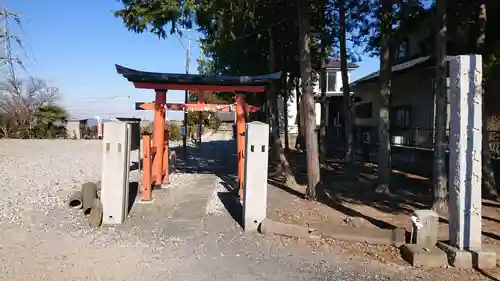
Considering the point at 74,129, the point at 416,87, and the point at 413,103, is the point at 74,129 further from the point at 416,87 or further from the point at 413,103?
the point at 416,87

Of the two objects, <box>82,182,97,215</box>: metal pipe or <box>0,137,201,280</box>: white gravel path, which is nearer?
<box>0,137,201,280</box>: white gravel path

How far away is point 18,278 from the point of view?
5.27 m

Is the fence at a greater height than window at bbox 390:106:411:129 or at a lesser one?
lesser

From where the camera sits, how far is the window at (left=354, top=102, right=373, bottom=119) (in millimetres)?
24578

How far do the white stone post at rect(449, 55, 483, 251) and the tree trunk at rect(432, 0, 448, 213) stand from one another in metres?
2.58

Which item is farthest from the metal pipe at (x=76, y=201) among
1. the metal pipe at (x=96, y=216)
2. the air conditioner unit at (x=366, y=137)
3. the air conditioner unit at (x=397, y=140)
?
→ the air conditioner unit at (x=366, y=137)

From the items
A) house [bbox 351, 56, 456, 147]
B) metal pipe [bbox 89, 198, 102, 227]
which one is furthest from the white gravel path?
house [bbox 351, 56, 456, 147]

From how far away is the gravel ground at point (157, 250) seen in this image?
5.57 meters

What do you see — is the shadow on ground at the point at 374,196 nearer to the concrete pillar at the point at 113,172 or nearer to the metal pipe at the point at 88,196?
the concrete pillar at the point at 113,172

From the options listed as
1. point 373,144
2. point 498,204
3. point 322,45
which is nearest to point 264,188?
point 498,204

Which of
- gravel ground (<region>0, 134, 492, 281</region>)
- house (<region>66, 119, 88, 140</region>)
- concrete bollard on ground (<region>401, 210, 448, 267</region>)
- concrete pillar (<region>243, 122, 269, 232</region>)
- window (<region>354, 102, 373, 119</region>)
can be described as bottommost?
gravel ground (<region>0, 134, 492, 281</region>)

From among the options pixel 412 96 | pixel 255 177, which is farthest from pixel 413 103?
pixel 255 177

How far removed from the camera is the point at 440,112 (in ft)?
28.7

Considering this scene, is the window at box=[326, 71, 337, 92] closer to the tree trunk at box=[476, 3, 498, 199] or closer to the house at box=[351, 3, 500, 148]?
the house at box=[351, 3, 500, 148]
